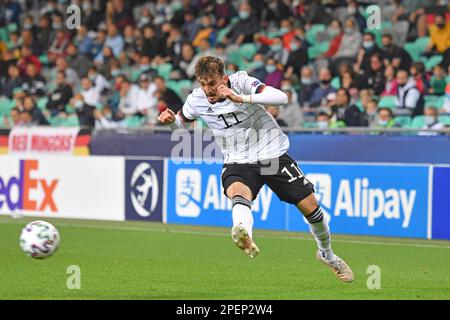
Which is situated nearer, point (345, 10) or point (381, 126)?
point (381, 126)

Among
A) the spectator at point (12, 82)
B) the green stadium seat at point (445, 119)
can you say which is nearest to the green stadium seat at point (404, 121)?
the green stadium seat at point (445, 119)

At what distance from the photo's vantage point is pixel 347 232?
14.7 m

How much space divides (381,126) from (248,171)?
21.1 feet

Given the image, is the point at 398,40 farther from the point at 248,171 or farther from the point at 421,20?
the point at 248,171

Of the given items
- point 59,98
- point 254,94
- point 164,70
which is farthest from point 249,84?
point 59,98

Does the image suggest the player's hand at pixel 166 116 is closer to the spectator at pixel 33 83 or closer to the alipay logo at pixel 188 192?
the alipay logo at pixel 188 192

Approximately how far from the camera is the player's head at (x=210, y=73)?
29.6ft

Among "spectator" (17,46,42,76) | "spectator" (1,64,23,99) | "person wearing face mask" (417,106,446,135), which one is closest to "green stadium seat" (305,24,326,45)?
"person wearing face mask" (417,106,446,135)

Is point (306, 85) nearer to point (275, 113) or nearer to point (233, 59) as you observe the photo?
point (275, 113)

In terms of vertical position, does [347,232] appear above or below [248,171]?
below

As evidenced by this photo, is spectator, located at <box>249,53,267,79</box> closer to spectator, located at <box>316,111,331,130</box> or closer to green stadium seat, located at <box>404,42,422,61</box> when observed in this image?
spectator, located at <box>316,111,331,130</box>
